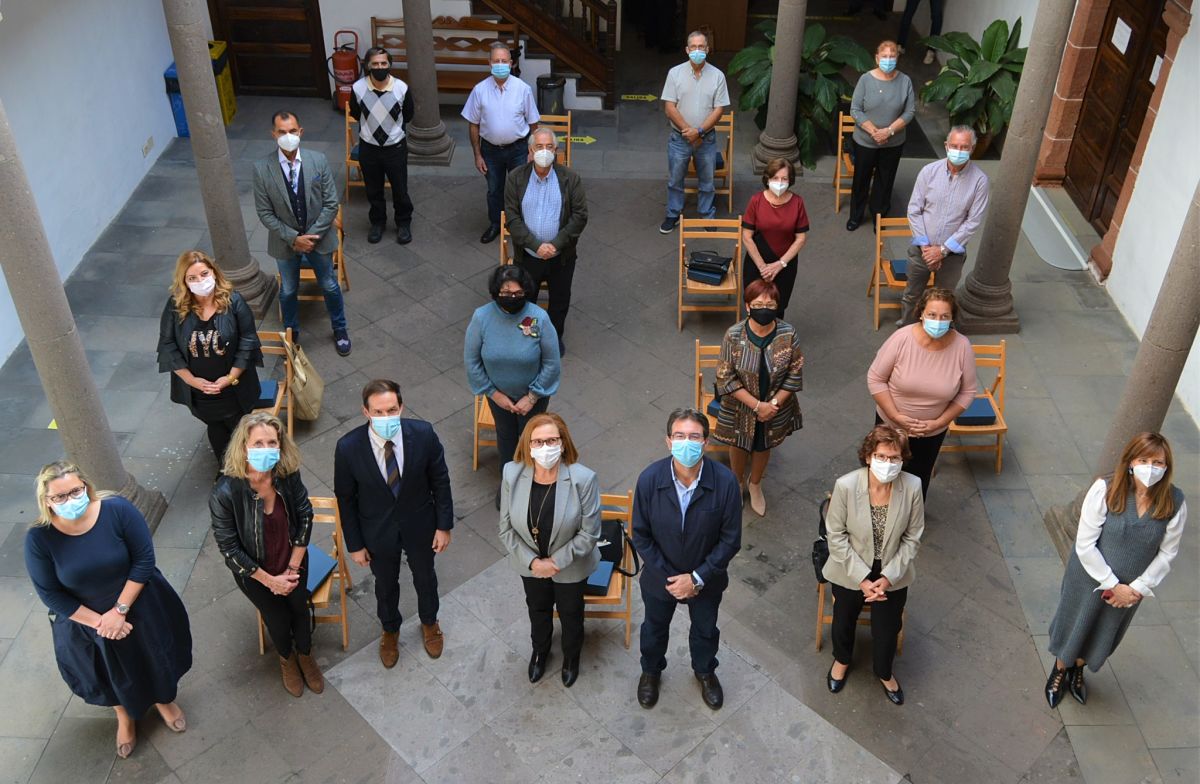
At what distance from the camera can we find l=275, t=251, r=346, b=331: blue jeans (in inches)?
341

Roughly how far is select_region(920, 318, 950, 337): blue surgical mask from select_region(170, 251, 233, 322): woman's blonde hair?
13.6ft

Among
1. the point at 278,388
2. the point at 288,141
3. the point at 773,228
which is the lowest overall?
the point at 278,388

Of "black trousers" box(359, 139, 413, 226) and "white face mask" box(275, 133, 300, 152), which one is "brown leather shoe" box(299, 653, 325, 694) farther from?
"black trousers" box(359, 139, 413, 226)

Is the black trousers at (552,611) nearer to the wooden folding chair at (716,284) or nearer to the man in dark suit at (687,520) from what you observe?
the man in dark suit at (687,520)

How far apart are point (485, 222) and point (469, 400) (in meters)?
2.85

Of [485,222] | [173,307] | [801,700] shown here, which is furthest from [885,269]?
[173,307]

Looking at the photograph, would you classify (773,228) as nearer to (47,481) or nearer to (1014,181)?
(1014,181)

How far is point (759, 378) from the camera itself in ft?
22.8

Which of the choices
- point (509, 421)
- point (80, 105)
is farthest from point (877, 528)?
point (80, 105)

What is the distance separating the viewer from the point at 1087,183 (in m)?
11.0

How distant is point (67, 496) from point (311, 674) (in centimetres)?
175

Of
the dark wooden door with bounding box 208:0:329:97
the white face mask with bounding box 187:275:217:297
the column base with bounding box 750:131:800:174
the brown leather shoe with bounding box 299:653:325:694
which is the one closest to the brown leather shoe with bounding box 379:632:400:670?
the brown leather shoe with bounding box 299:653:325:694

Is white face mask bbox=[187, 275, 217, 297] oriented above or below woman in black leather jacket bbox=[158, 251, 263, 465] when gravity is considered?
above

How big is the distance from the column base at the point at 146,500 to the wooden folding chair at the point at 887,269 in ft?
18.4
